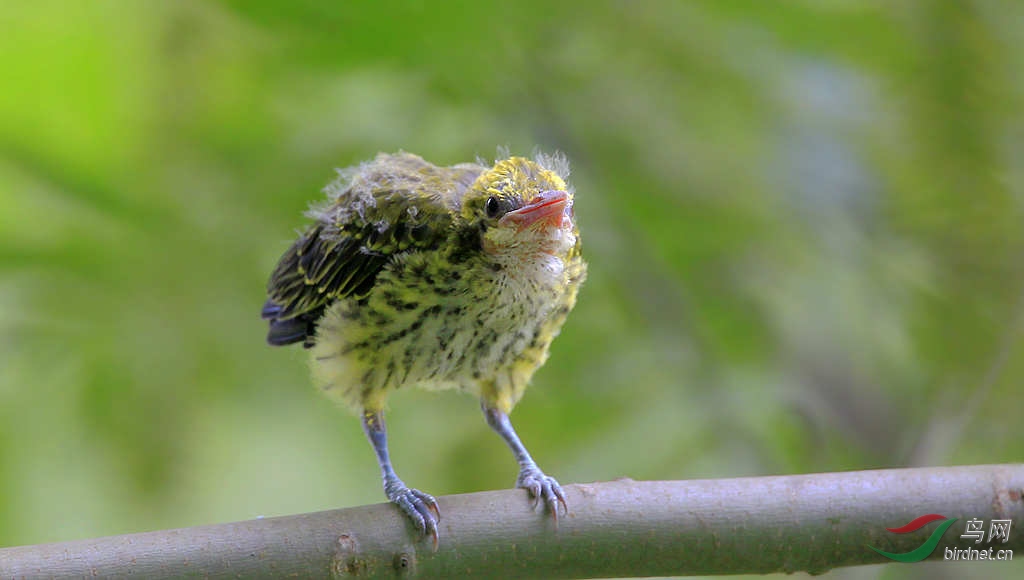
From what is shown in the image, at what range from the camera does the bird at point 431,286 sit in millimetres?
2059

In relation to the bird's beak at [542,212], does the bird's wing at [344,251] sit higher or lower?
higher

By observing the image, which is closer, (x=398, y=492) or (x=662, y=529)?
(x=662, y=529)

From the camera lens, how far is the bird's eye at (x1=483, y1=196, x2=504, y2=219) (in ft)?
6.69

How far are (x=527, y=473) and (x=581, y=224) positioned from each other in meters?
0.72

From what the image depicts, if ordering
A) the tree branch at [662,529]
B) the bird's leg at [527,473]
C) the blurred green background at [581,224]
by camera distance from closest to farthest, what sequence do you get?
the tree branch at [662,529] < the bird's leg at [527,473] < the blurred green background at [581,224]

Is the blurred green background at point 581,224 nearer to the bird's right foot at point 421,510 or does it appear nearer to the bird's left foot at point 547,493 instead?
the bird's left foot at point 547,493

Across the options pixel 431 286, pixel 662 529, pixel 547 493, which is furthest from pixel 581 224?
pixel 662 529

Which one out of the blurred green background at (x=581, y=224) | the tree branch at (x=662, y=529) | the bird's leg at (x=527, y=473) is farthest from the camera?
the blurred green background at (x=581, y=224)

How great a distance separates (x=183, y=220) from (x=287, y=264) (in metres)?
0.33

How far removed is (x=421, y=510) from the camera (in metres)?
1.95

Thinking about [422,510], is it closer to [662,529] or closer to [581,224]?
[662,529]

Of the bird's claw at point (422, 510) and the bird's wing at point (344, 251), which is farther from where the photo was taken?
the bird's wing at point (344, 251)

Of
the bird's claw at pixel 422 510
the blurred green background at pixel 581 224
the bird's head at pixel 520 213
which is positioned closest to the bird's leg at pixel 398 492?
the bird's claw at pixel 422 510

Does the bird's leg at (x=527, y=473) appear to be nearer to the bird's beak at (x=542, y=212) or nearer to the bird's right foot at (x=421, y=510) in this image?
the bird's right foot at (x=421, y=510)
